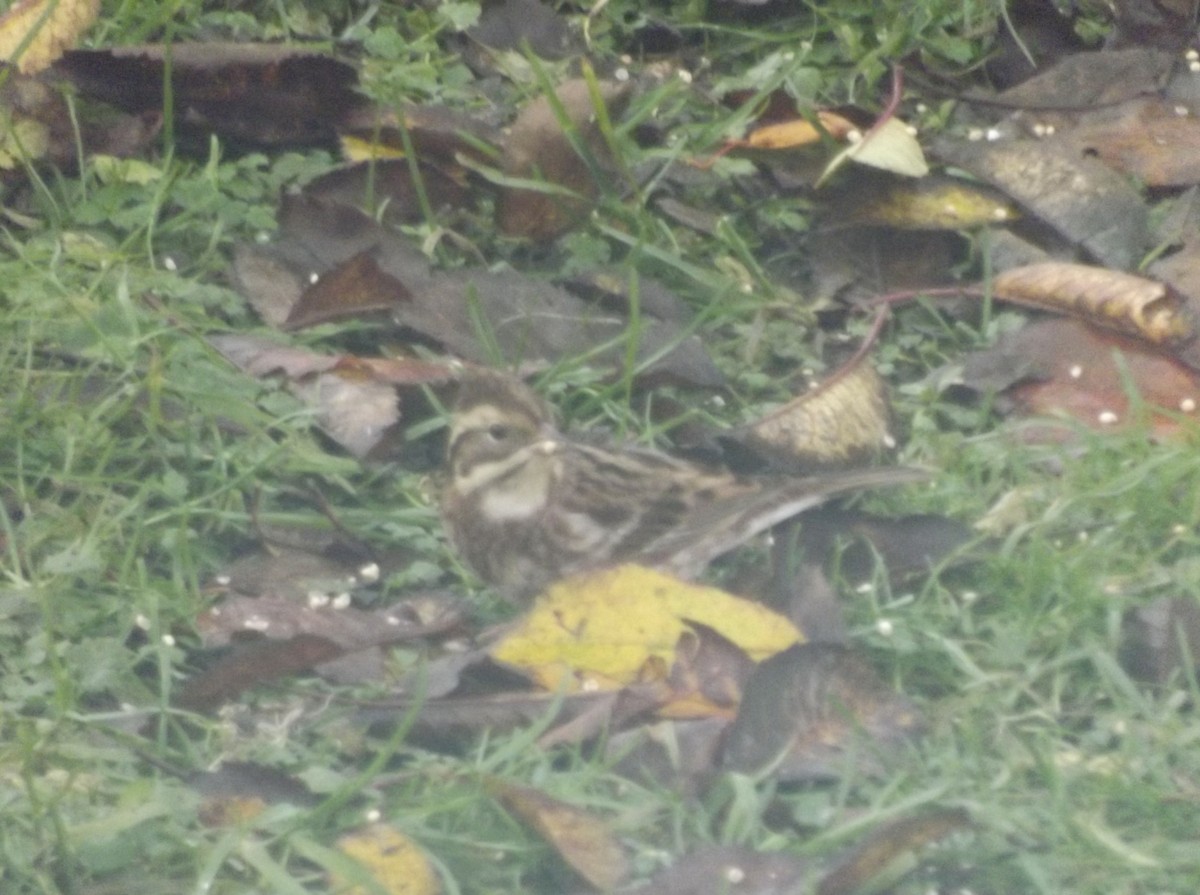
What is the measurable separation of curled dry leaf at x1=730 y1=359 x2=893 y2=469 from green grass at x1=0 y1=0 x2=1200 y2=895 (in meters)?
0.12

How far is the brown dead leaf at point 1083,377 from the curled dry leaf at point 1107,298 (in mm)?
42

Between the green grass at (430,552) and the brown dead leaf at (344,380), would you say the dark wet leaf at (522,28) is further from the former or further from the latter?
the brown dead leaf at (344,380)

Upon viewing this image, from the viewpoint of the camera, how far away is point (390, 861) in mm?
3971

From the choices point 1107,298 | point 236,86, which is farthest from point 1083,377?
point 236,86

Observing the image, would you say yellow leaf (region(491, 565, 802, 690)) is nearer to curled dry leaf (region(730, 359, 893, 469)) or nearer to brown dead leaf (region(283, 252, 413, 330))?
curled dry leaf (region(730, 359, 893, 469))

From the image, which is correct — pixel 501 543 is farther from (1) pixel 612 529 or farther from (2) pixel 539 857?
(2) pixel 539 857

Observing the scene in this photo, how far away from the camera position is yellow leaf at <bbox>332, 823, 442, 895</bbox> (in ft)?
12.8

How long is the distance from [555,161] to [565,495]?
1088 millimetres

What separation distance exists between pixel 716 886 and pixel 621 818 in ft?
0.94

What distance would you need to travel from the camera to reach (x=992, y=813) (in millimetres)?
4047

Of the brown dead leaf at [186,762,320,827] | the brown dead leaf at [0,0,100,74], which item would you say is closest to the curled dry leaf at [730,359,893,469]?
the brown dead leaf at [186,762,320,827]

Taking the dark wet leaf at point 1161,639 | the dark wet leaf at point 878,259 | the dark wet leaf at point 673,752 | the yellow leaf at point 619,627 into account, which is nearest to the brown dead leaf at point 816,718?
the dark wet leaf at point 673,752

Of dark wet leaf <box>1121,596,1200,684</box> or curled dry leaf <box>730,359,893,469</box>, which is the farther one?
curled dry leaf <box>730,359,893,469</box>

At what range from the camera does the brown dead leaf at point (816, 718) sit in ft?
14.0
